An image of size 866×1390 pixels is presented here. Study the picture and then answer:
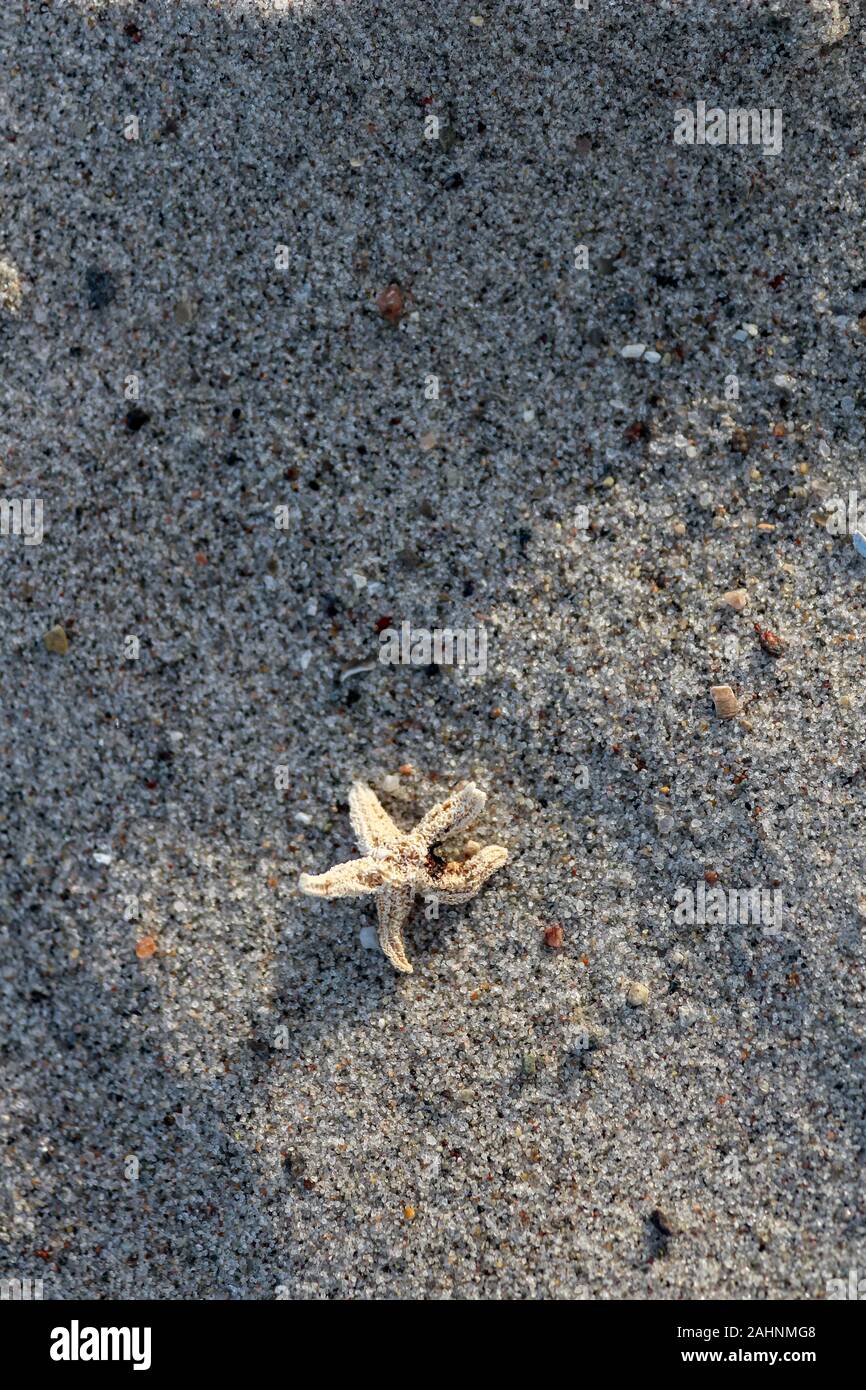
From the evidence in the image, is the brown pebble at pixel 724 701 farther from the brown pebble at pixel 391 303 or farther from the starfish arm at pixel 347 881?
the brown pebble at pixel 391 303

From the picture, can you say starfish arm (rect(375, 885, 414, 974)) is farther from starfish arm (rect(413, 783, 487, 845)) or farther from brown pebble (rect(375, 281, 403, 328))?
brown pebble (rect(375, 281, 403, 328))

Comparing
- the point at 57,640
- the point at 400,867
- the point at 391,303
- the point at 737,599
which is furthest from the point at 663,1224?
the point at 391,303

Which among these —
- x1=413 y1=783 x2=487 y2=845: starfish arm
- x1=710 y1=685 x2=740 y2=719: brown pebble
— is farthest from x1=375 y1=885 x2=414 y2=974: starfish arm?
x1=710 y1=685 x2=740 y2=719: brown pebble

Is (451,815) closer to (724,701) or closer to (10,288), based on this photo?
(724,701)

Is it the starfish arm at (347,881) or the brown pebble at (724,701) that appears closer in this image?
the starfish arm at (347,881)

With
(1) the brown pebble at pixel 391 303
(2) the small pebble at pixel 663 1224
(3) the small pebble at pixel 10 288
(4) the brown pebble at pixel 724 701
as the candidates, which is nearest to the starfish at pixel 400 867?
(4) the brown pebble at pixel 724 701

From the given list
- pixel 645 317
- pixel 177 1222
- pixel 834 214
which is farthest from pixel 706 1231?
pixel 834 214

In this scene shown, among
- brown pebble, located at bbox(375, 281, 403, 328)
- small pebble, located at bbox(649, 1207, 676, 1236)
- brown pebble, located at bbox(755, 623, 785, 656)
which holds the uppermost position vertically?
brown pebble, located at bbox(375, 281, 403, 328)
